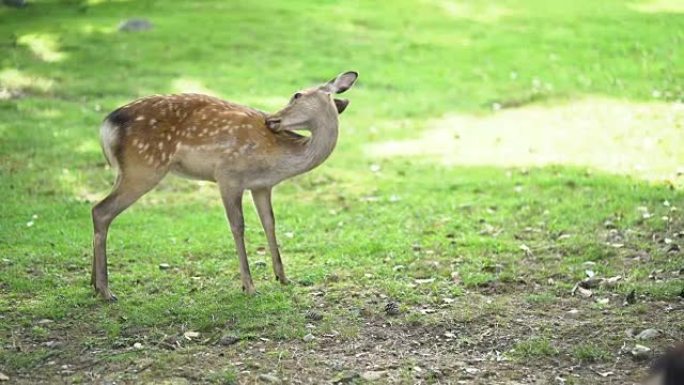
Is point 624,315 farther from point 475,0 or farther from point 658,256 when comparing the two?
point 475,0

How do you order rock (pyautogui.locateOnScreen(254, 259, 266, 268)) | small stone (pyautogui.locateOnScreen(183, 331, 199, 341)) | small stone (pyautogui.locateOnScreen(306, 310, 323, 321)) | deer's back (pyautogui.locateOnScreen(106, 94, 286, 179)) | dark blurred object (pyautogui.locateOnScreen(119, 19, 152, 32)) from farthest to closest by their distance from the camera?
dark blurred object (pyautogui.locateOnScreen(119, 19, 152, 32))
rock (pyautogui.locateOnScreen(254, 259, 266, 268))
deer's back (pyautogui.locateOnScreen(106, 94, 286, 179))
small stone (pyautogui.locateOnScreen(306, 310, 323, 321))
small stone (pyautogui.locateOnScreen(183, 331, 199, 341))

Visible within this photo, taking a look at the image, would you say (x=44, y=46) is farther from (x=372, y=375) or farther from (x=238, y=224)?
(x=372, y=375)

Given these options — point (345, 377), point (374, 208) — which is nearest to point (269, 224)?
point (345, 377)

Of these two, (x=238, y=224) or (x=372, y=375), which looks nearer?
(x=372, y=375)

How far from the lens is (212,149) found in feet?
24.8

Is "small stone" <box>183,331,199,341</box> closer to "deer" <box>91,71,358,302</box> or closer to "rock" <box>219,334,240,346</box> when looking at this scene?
"rock" <box>219,334,240,346</box>

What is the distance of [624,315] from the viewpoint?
280 inches

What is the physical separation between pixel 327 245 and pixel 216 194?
218 cm

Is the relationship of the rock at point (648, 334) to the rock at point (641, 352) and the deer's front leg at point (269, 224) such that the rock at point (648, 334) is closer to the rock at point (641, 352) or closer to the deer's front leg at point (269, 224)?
the rock at point (641, 352)

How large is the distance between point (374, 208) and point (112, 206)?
130 inches

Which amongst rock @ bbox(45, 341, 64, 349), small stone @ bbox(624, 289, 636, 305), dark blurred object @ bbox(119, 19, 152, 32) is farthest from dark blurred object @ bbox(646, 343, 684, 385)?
dark blurred object @ bbox(119, 19, 152, 32)

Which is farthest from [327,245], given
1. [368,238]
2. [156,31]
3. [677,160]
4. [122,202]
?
[156,31]

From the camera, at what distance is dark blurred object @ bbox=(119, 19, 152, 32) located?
692 inches

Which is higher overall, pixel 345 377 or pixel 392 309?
pixel 345 377
